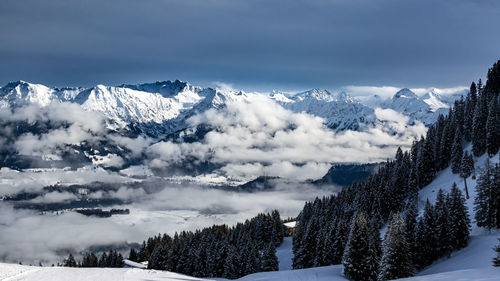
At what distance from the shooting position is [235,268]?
277ft

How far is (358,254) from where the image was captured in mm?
55625

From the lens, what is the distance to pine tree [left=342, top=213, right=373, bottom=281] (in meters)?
54.8

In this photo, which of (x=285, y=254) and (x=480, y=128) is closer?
(x=480, y=128)

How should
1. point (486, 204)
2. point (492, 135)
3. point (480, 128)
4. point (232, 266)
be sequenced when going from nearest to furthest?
point (486, 204) < point (232, 266) < point (492, 135) < point (480, 128)

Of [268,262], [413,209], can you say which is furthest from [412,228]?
[268,262]

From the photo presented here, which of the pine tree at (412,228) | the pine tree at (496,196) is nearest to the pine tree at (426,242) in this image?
the pine tree at (412,228)

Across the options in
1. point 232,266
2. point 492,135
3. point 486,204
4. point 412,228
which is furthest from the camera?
point 492,135

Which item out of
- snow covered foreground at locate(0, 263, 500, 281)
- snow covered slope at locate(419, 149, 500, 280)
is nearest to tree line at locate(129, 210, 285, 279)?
snow covered foreground at locate(0, 263, 500, 281)

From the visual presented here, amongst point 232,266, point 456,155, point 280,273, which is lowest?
point 232,266

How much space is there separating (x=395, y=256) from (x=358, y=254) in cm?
652

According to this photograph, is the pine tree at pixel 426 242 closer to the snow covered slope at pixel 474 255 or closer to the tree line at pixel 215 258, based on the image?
the snow covered slope at pixel 474 255

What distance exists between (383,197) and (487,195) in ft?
121

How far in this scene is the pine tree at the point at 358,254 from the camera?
54.8m

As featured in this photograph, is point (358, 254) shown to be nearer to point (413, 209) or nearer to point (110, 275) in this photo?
point (413, 209)
